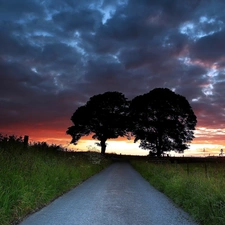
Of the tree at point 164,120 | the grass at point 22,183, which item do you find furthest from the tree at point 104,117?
the grass at point 22,183

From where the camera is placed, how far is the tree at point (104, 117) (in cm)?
6053

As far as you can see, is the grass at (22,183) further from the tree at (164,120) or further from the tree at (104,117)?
the tree at (104,117)

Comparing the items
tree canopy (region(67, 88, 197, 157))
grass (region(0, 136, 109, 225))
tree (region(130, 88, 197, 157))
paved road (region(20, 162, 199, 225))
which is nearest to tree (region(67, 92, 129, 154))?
tree canopy (region(67, 88, 197, 157))

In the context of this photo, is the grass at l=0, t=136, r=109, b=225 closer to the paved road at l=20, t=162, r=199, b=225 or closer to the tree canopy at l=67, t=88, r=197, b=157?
the paved road at l=20, t=162, r=199, b=225

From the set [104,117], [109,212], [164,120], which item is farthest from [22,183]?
[104,117]

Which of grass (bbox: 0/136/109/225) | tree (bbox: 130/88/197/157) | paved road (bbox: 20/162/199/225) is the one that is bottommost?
paved road (bbox: 20/162/199/225)

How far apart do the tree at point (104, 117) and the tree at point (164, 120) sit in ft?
21.3

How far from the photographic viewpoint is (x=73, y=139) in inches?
2489

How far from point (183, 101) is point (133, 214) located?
4687cm

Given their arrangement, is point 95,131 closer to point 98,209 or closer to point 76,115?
point 76,115

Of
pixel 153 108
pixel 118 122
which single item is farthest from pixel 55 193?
pixel 118 122

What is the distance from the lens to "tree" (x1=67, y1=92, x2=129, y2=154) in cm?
6053

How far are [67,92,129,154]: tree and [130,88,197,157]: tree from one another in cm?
650

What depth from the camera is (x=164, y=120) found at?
52.7m
